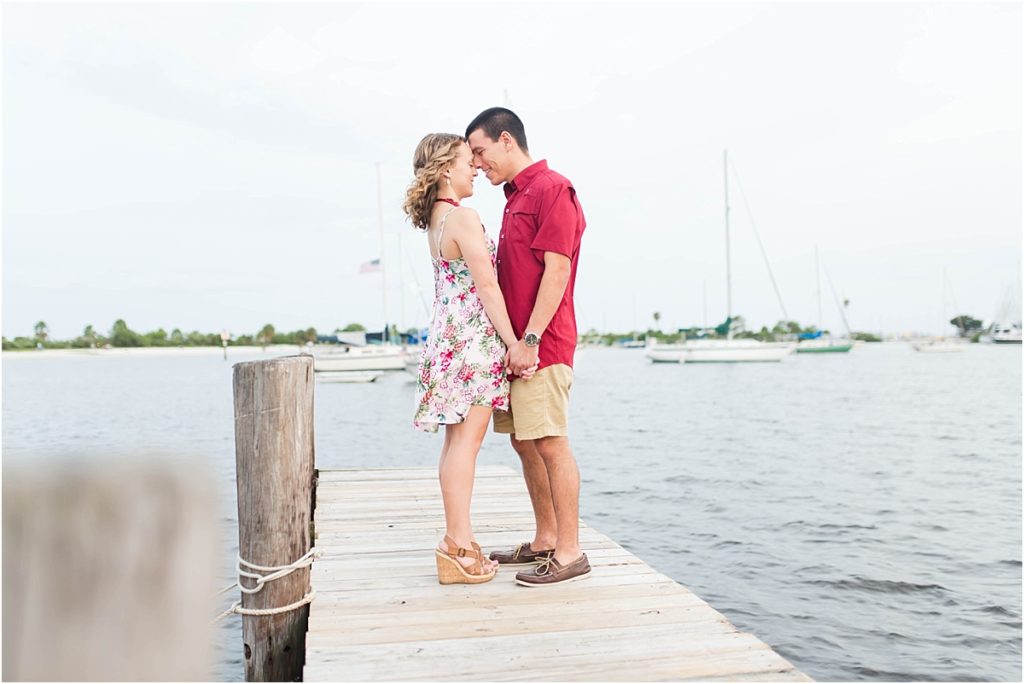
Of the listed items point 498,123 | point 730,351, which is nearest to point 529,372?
point 498,123

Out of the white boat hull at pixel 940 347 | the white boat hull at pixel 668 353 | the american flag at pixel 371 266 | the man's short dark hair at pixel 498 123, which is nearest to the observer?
the man's short dark hair at pixel 498 123

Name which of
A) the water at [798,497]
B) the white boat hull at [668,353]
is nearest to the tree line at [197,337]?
the white boat hull at [668,353]

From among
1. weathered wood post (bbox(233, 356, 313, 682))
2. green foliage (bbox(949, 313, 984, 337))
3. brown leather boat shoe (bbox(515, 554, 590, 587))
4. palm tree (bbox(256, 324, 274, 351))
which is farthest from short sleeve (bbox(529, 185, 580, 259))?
green foliage (bbox(949, 313, 984, 337))

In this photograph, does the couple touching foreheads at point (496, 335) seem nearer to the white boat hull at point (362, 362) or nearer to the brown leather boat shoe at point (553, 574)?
the brown leather boat shoe at point (553, 574)

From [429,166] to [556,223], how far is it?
63cm

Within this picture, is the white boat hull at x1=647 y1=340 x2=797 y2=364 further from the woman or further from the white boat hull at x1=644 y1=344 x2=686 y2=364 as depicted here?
the woman

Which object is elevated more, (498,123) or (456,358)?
(498,123)

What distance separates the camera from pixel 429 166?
354 cm

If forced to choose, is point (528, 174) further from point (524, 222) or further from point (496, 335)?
point (496, 335)

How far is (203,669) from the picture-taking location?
4.79 feet

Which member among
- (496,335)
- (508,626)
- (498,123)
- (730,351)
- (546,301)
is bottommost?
(508,626)

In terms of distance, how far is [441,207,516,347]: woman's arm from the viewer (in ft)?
11.2

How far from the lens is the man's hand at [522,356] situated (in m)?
3.47

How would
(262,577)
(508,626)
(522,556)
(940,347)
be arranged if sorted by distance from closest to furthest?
(508,626), (262,577), (522,556), (940,347)
